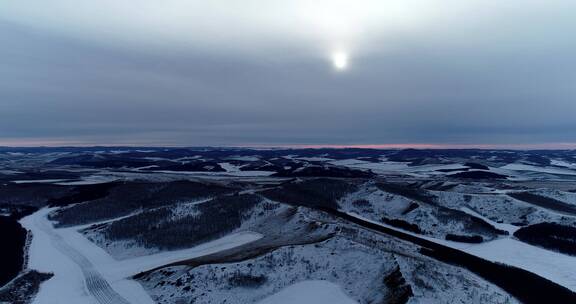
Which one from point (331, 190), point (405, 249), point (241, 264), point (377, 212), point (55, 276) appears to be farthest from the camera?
point (331, 190)

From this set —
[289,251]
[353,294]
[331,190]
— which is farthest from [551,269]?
[331,190]

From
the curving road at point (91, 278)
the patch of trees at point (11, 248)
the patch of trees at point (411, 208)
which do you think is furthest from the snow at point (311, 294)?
the patch of trees at point (411, 208)

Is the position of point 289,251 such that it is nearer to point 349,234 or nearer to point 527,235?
point 349,234

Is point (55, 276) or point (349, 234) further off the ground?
point (349, 234)

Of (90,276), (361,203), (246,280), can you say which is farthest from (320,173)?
(246,280)

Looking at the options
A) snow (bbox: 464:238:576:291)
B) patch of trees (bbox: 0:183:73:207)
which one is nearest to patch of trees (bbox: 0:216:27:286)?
patch of trees (bbox: 0:183:73:207)

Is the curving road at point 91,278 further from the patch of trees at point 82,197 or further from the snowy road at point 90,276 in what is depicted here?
the patch of trees at point 82,197
